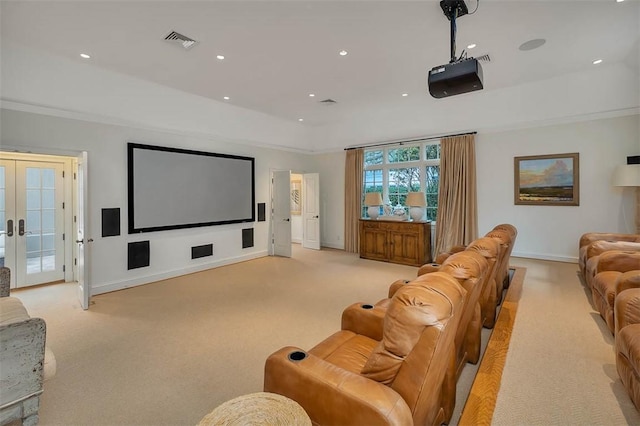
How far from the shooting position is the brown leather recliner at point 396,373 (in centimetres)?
123

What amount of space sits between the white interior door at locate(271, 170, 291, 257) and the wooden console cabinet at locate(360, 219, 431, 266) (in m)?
1.76

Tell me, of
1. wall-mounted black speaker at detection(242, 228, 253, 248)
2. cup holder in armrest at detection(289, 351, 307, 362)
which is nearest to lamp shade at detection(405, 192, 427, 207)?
wall-mounted black speaker at detection(242, 228, 253, 248)

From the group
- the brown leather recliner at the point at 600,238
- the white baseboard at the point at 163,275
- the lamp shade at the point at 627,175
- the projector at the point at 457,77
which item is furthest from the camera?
the white baseboard at the point at 163,275

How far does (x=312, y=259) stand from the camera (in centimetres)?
703

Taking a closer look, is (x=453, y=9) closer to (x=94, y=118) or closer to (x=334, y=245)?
(x=94, y=118)

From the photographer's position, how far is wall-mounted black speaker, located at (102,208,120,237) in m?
4.74

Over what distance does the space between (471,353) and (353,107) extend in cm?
565

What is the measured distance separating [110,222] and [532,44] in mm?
6688

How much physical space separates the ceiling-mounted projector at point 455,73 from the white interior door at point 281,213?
4.54 metres

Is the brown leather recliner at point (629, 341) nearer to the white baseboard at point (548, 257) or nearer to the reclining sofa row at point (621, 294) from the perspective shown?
the reclining sofa row at point (621, 294)

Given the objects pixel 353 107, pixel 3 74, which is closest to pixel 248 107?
pixel 353 107

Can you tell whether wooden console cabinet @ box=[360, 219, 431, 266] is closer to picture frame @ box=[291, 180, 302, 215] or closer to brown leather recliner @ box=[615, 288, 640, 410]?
picture frame @ box=[291, 180, 302, 215]

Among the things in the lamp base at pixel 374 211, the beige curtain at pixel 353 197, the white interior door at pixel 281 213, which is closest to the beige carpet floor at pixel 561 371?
the lamp base at pixel 374 211

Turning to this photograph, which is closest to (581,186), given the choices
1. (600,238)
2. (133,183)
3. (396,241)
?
(600,238)
